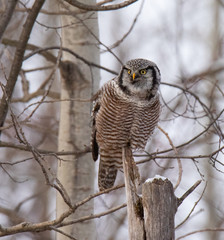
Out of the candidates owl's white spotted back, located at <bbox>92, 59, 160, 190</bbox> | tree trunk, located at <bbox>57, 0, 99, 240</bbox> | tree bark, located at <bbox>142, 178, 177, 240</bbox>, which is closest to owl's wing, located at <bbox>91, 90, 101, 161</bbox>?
owl's white spotted back, located at <bbox>92, 59, 160, 190</bbox>

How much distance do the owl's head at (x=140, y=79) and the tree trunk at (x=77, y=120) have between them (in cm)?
50

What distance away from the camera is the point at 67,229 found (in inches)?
204

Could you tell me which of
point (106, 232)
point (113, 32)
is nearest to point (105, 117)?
point (106, 232)

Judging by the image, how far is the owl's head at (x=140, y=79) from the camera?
5.02m

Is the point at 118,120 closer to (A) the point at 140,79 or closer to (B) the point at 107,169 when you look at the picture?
(A) the point at 140,79

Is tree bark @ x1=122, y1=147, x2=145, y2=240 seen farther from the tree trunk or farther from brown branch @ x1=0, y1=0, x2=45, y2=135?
the tree trunk

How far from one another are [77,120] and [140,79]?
1029 millimetres

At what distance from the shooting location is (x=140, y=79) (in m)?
5.03

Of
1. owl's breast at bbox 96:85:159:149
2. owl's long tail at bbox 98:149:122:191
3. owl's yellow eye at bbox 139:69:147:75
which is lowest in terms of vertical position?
owl's long tail at bbox 98:149:122:191

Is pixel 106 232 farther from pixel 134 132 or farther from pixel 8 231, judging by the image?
pixel 8 231

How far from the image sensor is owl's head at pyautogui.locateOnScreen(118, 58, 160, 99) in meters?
5.02

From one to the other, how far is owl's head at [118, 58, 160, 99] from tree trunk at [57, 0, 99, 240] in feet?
1.63

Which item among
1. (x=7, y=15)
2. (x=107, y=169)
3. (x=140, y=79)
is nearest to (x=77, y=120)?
(x=107, y=169)

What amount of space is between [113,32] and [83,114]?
9.41 meters
